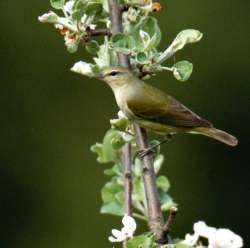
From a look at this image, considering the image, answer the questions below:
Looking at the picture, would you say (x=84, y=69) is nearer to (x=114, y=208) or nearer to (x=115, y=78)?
(x=114, y=208)

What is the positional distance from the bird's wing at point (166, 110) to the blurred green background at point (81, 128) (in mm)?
A: 5450

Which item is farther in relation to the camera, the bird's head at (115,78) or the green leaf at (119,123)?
the bird's head at (115,78)

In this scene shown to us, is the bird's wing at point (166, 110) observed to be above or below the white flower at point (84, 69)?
above

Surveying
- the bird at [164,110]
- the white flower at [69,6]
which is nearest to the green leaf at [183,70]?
the white flower at [69,6]

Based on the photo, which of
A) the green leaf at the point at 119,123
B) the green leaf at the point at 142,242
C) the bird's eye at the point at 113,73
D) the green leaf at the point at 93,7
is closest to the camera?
the green leaf at the point at 142,242

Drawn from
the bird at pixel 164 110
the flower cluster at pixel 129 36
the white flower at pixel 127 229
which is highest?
the bird at pixel 164 110

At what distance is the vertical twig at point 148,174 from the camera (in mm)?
1722

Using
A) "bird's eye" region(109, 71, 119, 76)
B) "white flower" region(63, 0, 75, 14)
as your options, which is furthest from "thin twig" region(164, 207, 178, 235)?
"bird's eye" region(109, 71, 119, 76)

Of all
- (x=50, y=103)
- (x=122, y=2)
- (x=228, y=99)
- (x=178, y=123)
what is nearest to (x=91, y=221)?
(x=50, y=103)

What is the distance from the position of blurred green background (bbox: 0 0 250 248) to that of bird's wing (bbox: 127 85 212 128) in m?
5.45

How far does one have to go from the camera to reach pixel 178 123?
289cm

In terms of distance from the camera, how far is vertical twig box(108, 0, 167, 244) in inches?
67.8

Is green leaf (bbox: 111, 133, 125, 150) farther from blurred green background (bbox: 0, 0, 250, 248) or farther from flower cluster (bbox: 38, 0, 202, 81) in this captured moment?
blurred green background (bbox: 0, 0, 250, 248)

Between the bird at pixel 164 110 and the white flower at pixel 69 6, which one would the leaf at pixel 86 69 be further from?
the bird at pixel 164 110
